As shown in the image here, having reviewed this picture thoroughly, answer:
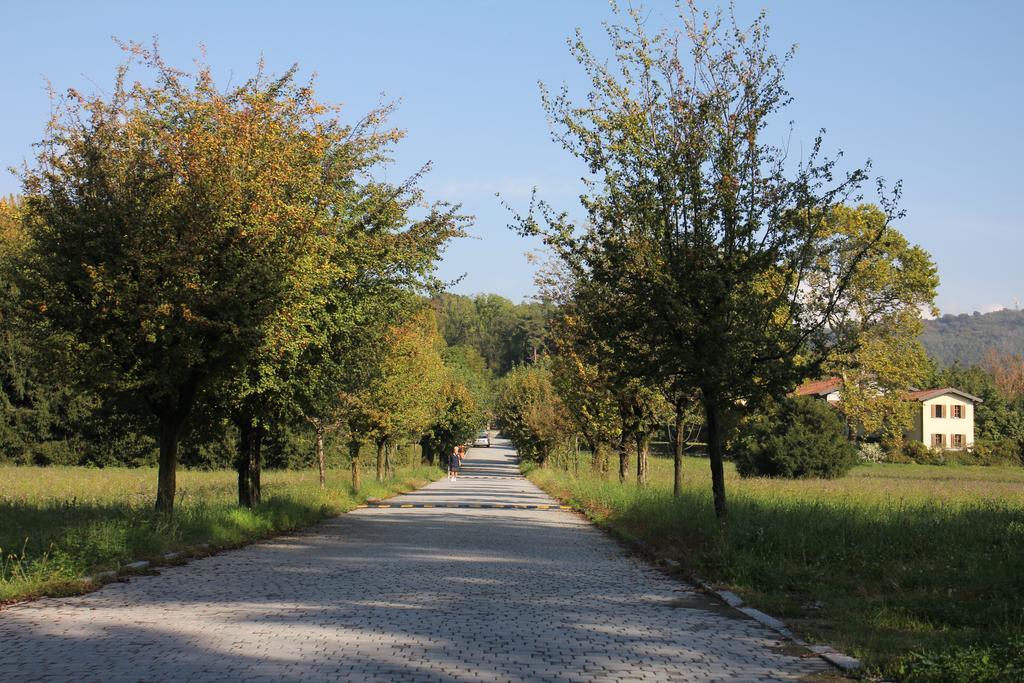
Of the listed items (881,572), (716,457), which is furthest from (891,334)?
(881,572)

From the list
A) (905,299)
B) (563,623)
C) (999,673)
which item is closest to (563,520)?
(563,623)

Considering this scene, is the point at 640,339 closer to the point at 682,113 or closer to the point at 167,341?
the point at 682,113

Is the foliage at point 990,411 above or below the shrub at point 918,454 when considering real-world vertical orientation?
above

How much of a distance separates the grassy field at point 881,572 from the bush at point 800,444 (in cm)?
3165

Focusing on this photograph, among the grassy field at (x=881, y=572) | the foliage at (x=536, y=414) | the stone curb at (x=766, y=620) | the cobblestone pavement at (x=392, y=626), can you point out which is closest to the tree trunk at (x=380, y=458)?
the foliage at (x=536, y=414)

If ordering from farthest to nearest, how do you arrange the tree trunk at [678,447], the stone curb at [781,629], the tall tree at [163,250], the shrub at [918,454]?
the shrub at [918,454]
the tree trunk at [678,447]
the tall tree at [163,250]
the stone curb at [781,629]

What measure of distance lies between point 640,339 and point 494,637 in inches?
352

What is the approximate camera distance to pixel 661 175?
16.0 metres

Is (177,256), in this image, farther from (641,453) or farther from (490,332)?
(490,332)

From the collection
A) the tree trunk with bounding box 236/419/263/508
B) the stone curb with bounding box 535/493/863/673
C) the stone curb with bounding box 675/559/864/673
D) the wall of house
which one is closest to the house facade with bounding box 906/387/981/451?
the wall of house

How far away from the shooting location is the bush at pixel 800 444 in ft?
164

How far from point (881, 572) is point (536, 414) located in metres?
42.3

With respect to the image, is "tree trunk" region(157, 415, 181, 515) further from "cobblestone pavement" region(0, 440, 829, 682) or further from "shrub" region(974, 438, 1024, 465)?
"shrub" region(974, 438, 1024, 465)

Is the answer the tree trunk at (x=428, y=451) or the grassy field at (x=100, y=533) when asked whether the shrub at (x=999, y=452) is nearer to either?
the tree trunk at (x=428, y=451)
